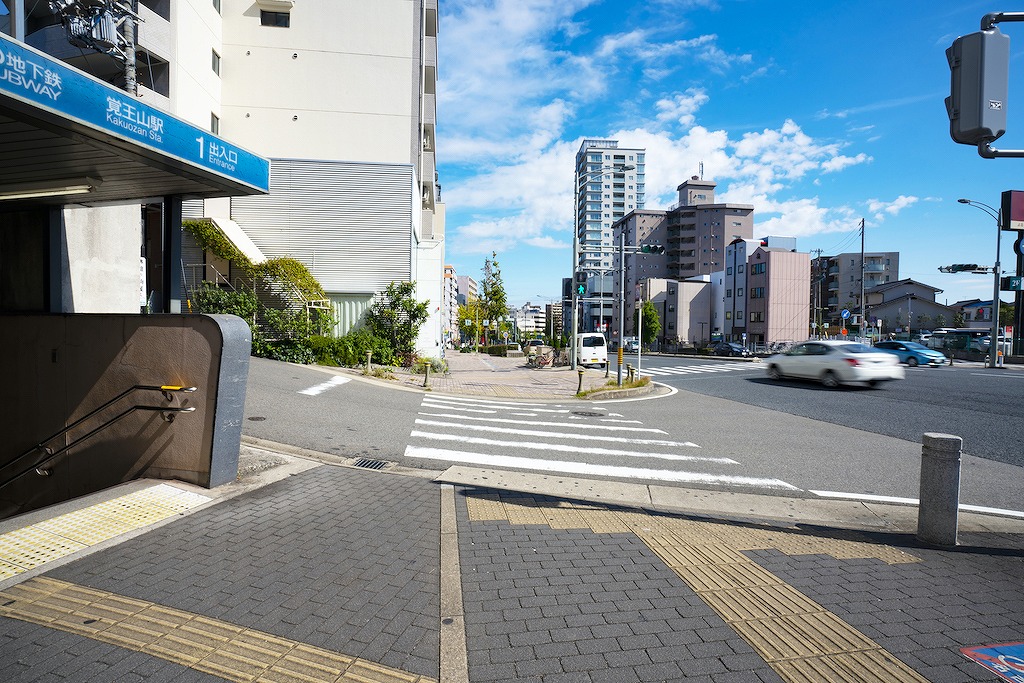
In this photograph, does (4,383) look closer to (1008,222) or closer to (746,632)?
(746,632)

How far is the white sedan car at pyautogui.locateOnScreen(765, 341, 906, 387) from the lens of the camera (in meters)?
17.7

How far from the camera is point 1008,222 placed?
3888 cm

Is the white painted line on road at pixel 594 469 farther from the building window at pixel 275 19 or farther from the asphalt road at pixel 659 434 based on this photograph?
the building window at pixel 275 19

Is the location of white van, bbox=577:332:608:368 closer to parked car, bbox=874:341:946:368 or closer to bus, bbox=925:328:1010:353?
parked car, bbox=874:341:946:368

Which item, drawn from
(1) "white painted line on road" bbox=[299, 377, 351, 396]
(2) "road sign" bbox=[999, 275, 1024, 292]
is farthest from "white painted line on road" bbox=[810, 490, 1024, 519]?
(2) "road sign" bbox=[999, 275, 1024, 292]

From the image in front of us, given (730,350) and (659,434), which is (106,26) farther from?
(730,350)

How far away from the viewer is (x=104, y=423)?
671 centimetres

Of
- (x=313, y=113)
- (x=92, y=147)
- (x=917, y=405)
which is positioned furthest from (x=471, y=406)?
(x=313, y=113)

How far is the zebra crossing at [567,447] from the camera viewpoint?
780 centimetres

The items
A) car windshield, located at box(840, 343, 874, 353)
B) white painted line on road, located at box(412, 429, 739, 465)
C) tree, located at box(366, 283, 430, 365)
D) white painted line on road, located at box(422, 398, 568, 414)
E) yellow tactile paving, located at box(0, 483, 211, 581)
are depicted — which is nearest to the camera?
yellow tactile paving, located at box(0, 483, 211, 581)

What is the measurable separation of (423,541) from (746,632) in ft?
8.67

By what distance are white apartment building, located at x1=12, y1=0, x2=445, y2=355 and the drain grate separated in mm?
18519

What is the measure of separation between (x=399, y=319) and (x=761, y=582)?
22598 millimetres

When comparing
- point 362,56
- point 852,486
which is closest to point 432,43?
point 362,56
